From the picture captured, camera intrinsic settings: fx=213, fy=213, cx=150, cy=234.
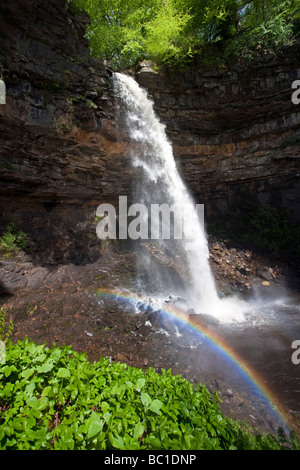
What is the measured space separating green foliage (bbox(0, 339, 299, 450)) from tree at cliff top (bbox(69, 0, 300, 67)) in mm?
13001

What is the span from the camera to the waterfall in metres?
9.59

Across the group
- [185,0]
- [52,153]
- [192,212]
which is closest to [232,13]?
[185,0]

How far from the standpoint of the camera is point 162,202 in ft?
38.6

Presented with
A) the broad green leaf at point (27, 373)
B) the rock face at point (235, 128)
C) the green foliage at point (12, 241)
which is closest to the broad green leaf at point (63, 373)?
the broad green leaf at point (27, 373)

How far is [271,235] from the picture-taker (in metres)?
12.4

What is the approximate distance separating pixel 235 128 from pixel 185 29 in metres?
5.68

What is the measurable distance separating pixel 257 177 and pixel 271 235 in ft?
11.6

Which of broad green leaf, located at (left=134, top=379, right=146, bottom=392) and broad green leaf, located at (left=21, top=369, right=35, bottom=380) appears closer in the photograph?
broad green leaf, located at (left=21, top=369, right=35, bottom=380)

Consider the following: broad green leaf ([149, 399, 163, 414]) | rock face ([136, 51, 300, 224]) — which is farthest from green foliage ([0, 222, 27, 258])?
rock face ([136, 51, 300, 224])

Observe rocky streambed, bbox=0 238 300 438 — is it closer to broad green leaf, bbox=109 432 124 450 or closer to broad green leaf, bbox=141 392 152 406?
broad green leaf, bbox=141 392 152 406

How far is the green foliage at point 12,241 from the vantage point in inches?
308

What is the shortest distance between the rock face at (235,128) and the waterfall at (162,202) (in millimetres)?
974

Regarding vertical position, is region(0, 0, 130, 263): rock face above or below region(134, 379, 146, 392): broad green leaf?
above
